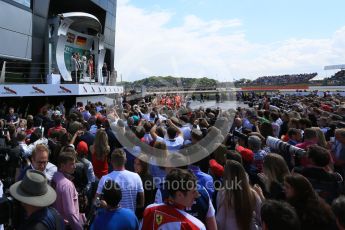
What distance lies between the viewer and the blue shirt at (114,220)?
2834 mm

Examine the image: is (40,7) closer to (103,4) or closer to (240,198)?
(103,4)

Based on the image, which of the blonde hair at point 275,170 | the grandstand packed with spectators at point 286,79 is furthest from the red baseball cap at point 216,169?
the grandstand packed with spectators at point 286,79

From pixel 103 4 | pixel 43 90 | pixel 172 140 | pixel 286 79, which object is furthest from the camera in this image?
pixel 286 79

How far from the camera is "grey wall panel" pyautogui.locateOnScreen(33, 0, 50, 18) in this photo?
20.9m

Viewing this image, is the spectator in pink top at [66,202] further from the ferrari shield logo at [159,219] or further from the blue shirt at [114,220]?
the ferrari shield logo at [159,219]

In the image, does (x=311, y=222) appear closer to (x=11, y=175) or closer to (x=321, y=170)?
(x=321, y=170)

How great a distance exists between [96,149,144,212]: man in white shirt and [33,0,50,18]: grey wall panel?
20543 mm

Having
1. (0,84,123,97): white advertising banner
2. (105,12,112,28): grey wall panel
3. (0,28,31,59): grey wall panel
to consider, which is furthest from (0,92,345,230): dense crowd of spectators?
(105,12,112,28): grey wall panel

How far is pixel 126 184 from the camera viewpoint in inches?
152

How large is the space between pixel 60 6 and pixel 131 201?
26732 mm

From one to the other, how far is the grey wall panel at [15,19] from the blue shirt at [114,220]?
18545mm

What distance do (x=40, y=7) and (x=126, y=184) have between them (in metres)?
21.2

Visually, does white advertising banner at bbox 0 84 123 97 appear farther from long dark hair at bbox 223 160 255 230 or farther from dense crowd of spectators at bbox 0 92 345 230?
long dark hair at bbox 223 160 255 230

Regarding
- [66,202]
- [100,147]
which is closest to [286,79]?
[100,147]
